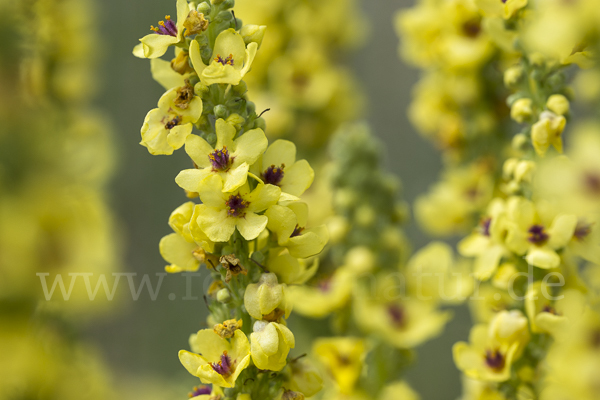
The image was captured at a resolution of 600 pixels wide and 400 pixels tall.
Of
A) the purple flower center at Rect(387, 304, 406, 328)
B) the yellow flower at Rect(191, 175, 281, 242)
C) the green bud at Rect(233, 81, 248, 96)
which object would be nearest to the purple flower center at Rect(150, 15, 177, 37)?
the green bud at Rect(233, 81, 248, 96)

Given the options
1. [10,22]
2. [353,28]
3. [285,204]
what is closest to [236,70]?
[285,204]

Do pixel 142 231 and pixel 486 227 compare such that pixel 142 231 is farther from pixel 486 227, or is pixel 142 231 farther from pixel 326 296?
pixel 486 227

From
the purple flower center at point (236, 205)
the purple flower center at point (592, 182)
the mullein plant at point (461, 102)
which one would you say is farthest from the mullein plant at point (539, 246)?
the purple flower center at point (236, 205)

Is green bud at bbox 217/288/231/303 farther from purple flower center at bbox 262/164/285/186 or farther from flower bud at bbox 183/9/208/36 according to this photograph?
flower bud at bbox 183/9/208/36

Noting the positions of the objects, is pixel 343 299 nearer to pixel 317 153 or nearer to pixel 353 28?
pixel 317 153

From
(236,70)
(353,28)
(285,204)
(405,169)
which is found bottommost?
(285,204)

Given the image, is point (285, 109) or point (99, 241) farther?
point (285, 109)

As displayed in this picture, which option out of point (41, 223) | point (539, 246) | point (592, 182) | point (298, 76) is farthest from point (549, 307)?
point (298, 76)
